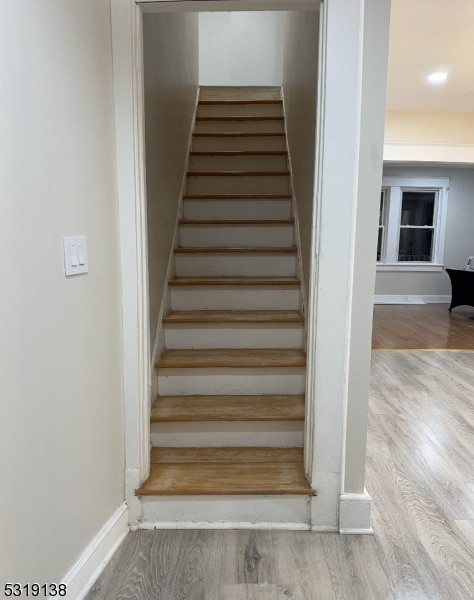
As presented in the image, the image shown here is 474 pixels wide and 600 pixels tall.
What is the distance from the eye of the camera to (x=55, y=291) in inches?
44.9

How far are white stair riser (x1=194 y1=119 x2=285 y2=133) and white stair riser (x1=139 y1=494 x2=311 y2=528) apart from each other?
3.09 m

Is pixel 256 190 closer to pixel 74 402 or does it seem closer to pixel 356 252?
pixel 356 252

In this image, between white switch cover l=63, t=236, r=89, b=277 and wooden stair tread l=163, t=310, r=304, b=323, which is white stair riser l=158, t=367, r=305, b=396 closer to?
wooden stair tread l=163, t=310, r=304, b=323

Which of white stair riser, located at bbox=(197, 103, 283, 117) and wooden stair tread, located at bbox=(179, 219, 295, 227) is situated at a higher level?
white stair riser, located at bbox=(197, 103, 283, 117)

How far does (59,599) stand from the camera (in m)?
1.21

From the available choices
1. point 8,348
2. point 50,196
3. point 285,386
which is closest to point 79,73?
point 50,196

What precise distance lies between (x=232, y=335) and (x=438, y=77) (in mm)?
4201

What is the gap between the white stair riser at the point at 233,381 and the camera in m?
2.05

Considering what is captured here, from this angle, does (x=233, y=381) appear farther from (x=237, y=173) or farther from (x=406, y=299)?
(x=406, y=299)

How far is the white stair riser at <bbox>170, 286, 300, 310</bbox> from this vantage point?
2.47 meters

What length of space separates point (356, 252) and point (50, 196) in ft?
3.40

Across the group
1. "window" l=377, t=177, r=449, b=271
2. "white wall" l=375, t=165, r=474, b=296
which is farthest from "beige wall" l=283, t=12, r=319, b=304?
"white wall" l=375, t=165, r=474, b=296

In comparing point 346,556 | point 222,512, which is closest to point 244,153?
point 222,512

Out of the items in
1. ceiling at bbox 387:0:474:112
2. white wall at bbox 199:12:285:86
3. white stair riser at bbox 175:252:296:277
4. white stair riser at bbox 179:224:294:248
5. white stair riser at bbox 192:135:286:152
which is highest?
white wall at bbox 199:12:285:86
